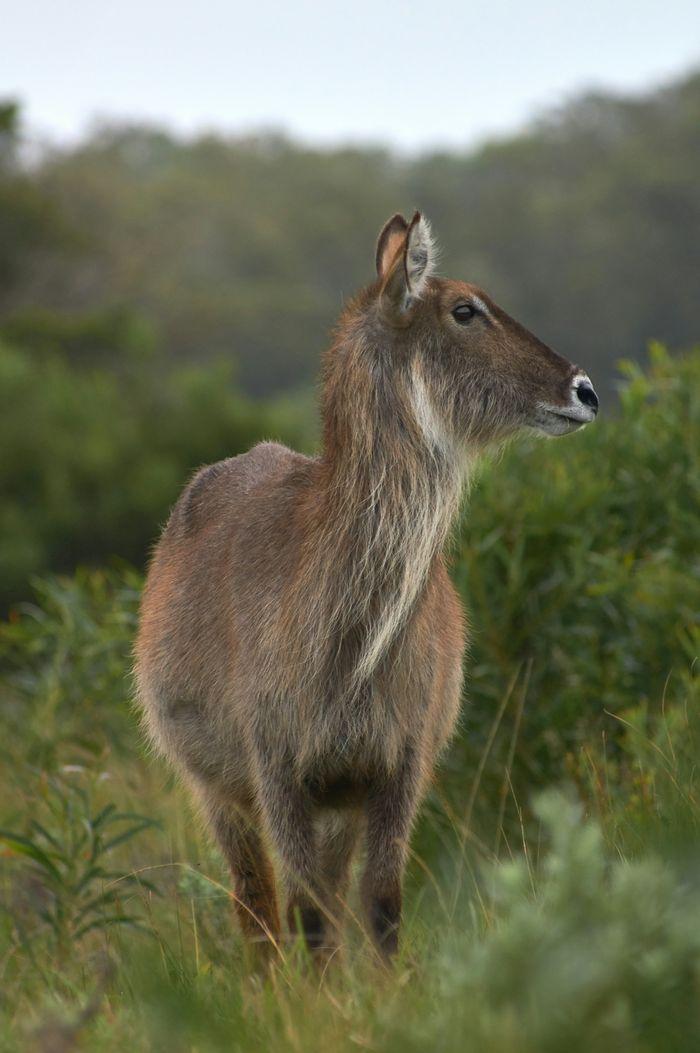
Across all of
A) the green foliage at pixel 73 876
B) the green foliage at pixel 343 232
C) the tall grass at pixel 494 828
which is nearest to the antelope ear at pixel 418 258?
the tall grass at pixel 494 828

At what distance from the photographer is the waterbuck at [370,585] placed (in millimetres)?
3766

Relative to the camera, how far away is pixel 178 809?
534 centimetres

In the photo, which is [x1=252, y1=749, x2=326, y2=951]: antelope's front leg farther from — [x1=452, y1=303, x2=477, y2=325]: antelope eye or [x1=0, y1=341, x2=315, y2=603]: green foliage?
[x1=0, y1=341, x2=315, y2=603]: green foliage

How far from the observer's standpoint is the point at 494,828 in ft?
16.7

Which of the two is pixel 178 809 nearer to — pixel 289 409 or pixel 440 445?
pixel 440 445

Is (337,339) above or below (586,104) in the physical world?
below

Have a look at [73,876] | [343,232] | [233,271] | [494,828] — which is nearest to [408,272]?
[73,876]

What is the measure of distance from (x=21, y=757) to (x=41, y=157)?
3130 centimetres

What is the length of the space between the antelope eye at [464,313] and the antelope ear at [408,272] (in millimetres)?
99

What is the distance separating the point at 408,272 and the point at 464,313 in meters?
0.19

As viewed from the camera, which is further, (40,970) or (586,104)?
(586,104)

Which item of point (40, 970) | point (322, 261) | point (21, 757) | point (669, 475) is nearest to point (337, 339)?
point (40, 970)

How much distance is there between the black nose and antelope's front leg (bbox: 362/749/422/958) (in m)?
0.96

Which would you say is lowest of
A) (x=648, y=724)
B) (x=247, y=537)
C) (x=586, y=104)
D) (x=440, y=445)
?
(x=648, y=724)
